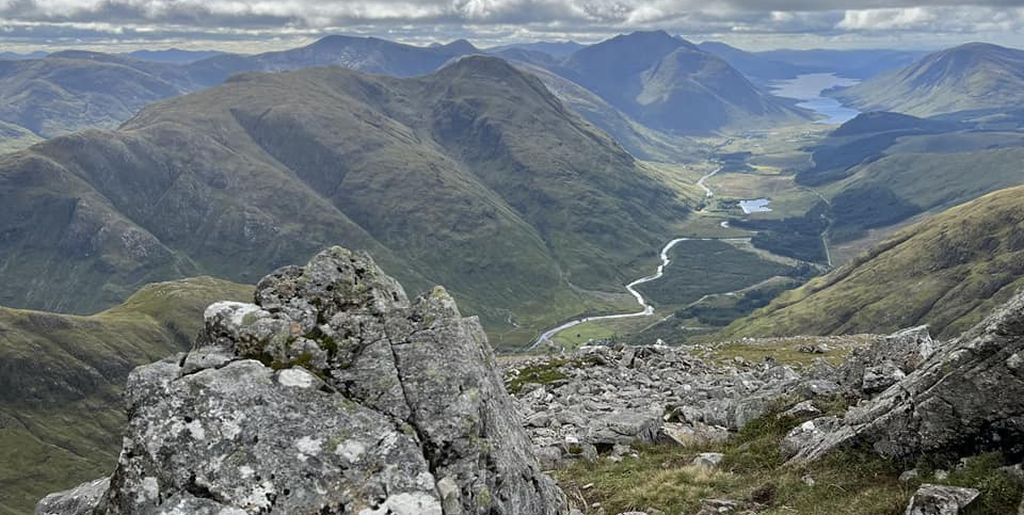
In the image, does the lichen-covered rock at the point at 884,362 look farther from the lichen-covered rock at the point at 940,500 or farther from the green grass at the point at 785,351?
the green grass at the point at 785,351

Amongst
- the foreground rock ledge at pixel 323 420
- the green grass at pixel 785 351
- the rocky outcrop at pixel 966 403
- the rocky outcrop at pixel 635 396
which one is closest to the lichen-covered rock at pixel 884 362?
the rocky outcrop at pixel 635 396

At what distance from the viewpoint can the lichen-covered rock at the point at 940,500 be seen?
16.2 m

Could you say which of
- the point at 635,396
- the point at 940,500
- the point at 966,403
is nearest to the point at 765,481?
the point at 966,403

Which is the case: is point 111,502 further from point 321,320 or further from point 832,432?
point 832,432

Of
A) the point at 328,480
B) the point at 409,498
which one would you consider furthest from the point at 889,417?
the point at 328,480

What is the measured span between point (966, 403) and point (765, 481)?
653 cm

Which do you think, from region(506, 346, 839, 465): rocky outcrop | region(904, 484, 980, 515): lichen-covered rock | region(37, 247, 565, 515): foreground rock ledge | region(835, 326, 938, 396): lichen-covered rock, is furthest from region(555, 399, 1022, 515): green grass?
region(37, 247, 565, 515): foreground rock ledge

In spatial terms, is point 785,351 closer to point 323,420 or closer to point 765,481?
point 765,481

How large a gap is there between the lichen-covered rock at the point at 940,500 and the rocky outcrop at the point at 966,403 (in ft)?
9.13

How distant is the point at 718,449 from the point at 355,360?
1718 cm

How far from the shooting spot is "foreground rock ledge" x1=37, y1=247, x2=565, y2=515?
Result: 607 inches

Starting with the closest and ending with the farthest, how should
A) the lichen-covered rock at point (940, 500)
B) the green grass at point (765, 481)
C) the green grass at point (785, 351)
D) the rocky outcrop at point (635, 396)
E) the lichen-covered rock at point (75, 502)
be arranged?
the lichen-covered rock at point (940, 500) < the green grass at point (765, 481) < the lichen-covered rock at point (75, 502) < the rocky outcrop at point (635, 396) < the green grass at point (785, 351)

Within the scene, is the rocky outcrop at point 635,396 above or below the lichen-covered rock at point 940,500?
below

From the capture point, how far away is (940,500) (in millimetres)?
16375
